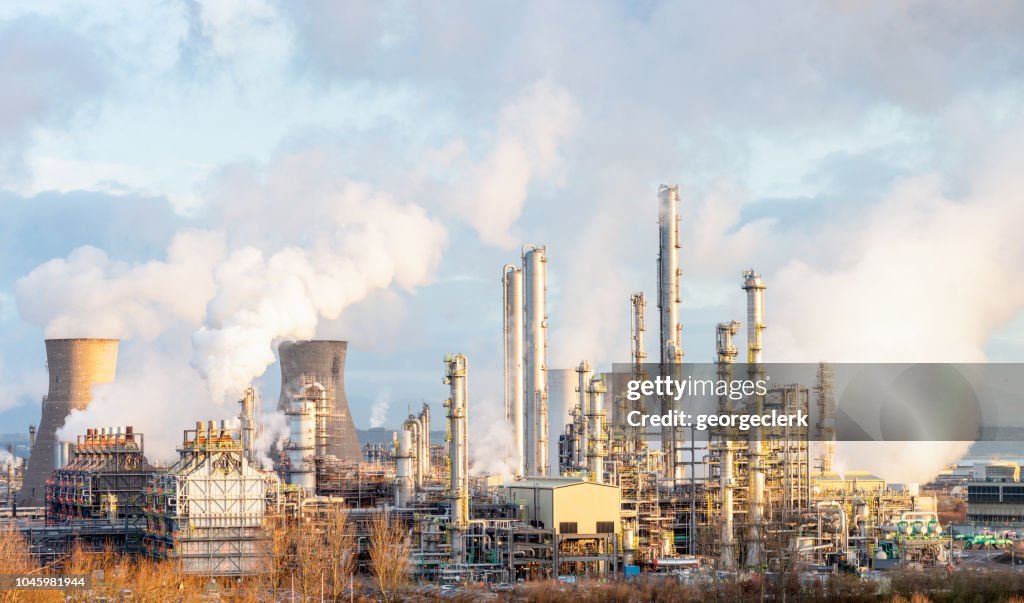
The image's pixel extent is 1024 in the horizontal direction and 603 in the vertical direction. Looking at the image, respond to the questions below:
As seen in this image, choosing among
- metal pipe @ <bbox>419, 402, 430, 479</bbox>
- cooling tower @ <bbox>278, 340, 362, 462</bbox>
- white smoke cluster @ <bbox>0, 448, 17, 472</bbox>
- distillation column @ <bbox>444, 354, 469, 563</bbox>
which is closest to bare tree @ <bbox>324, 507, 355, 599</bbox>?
distillation column @ <bbox>444, 354, 469, 563</bbox>

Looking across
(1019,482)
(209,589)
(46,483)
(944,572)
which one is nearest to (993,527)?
(1019,482)

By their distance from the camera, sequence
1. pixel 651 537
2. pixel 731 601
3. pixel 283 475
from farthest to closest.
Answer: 1. pixel 283 475
2. pixel 651 537
3. pixel 731 601

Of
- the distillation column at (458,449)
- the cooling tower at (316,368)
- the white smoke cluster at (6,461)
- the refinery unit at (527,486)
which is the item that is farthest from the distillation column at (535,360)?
the white smoke cluster at (6,461)

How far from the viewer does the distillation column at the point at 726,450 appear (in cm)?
3972

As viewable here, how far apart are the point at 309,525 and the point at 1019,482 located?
29.7 metres

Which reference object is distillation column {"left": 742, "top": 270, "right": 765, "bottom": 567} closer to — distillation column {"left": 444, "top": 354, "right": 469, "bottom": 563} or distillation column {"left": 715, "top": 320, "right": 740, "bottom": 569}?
distillation column {"left": 715, "top": 320, "right": 740, "bottom": 569}

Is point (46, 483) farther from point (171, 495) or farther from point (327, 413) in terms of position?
point (171, 495)

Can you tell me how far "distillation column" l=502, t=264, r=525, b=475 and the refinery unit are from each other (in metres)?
0.08

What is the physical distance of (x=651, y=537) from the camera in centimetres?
4147

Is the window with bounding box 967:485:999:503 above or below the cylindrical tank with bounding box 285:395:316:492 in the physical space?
below

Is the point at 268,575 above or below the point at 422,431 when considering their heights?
below

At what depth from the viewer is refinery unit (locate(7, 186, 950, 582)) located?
3762 centimetres

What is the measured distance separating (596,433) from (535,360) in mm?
11559

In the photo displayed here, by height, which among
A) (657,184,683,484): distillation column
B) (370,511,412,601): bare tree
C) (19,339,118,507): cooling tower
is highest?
(657,184,683,484): distillation column
